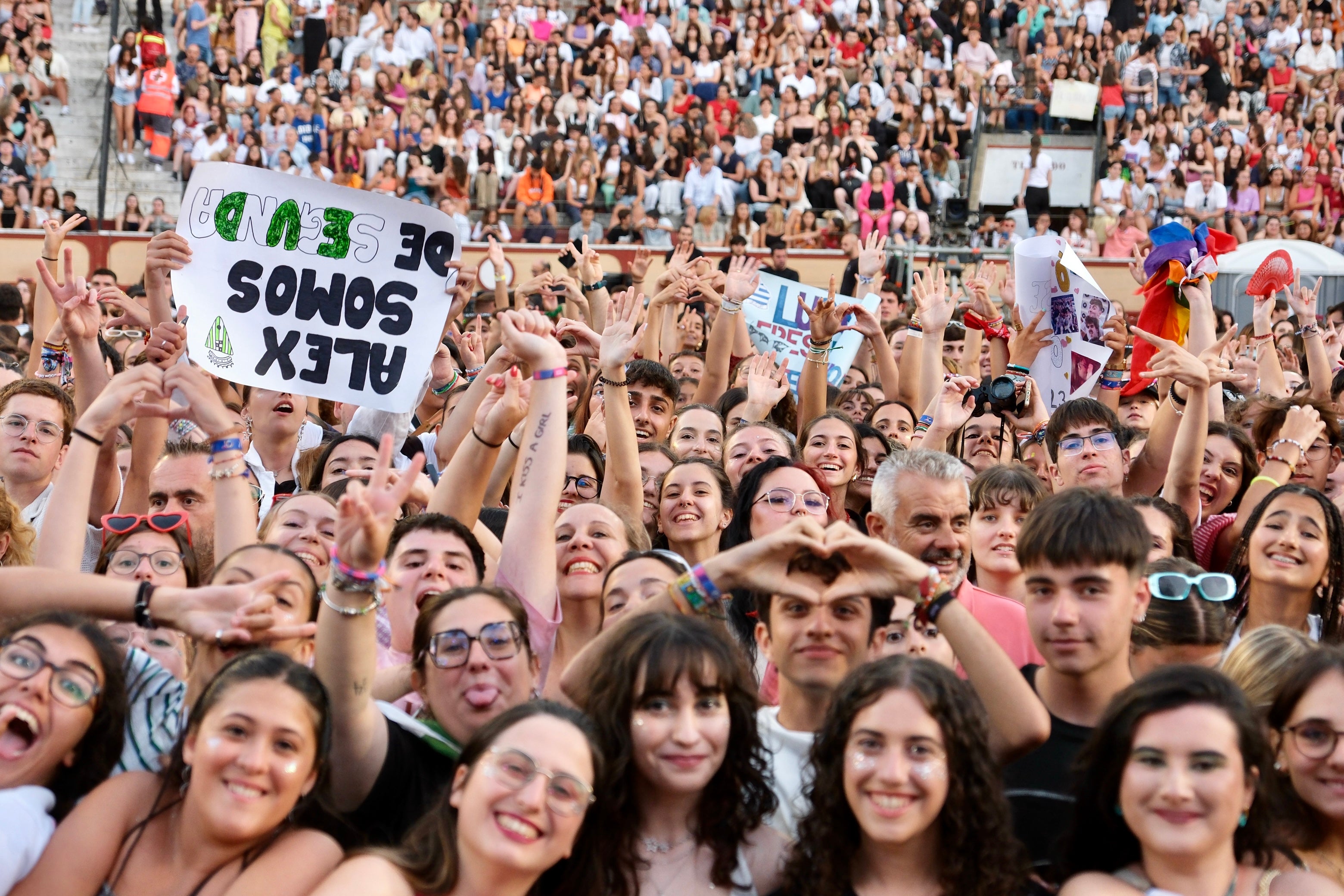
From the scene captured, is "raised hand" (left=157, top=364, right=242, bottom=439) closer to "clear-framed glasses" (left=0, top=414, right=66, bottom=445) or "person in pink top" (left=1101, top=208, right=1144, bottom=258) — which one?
"clear-framed glasses" (left=0, top=414, right=66, bottom=445)

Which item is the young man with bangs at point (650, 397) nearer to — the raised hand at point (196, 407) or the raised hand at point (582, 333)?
the raised hand at point (582, 333)

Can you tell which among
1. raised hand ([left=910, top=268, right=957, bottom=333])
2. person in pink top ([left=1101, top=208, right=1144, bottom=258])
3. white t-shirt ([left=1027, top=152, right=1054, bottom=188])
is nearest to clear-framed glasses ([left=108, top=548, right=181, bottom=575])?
raised hand ([left=910, top=268, right=957, bottom=333])

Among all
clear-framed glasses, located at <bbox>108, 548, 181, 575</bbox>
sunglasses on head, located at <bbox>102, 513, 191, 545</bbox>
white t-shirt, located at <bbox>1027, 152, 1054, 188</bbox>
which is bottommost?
clear-framed glasses, located at <bbox>108, 548, 181, 575</bbox>

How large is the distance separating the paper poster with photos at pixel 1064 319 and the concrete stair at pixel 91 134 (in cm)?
1202

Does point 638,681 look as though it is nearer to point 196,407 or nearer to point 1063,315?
point 196,407

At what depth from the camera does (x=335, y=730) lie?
339cm

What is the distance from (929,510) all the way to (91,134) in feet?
60.7

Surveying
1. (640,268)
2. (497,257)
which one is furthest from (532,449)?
(640,268)

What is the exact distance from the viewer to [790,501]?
4934mm

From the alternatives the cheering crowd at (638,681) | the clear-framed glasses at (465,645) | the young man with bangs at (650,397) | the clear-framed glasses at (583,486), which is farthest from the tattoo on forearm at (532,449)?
the young man with bangs at (650,397)

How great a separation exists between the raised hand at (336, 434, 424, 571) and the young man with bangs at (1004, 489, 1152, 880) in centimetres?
155

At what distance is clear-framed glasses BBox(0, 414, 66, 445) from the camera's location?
5457 mm

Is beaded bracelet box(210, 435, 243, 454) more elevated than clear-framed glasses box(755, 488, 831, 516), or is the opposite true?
beaded bracelet box(210, 435, 243, 454)

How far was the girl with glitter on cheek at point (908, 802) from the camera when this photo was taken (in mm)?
3113
